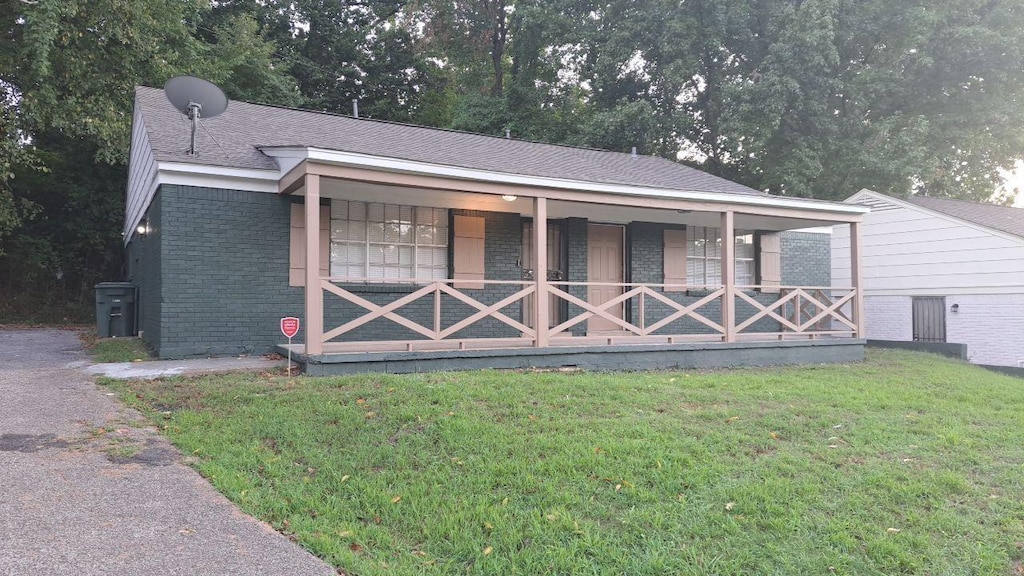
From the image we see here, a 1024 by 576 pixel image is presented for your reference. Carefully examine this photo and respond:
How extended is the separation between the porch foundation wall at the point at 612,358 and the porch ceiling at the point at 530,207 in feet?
6.70

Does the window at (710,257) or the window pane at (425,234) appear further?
the window at (710,257)

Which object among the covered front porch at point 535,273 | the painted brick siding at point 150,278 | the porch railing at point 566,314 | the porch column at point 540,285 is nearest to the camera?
the covered front porch at point 535,273

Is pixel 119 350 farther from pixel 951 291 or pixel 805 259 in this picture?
pixel 951 291

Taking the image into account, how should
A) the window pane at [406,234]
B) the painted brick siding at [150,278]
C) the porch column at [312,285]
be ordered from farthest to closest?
A: the window pane at [406,234] < the painted brick siding at [150,278] < the porch column at [312,285]

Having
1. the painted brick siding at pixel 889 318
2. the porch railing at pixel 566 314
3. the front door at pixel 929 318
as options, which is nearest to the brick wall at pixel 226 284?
the porch railing at pixel 566 314

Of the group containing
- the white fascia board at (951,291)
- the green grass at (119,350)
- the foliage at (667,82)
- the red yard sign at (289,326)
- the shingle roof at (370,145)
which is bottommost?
the green grass at (119,350)

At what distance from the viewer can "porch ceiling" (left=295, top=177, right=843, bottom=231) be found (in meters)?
8.59

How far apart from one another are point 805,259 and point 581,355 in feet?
23.9

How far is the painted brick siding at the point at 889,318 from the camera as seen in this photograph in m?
14.1

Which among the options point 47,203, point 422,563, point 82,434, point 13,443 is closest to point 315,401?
point 82,434

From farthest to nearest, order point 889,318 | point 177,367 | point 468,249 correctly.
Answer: point 889,318 → point 468,249 → point 177,367

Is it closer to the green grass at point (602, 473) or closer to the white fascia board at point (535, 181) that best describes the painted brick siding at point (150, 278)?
the white fascia board at point (535, 181)

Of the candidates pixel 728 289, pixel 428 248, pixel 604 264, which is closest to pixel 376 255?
pixel 428 248

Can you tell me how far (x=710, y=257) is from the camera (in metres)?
12.5
